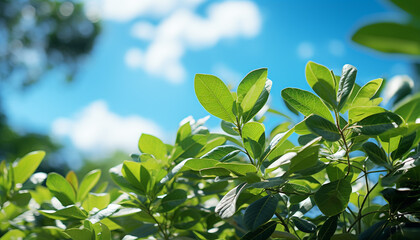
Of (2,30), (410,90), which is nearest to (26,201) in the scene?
(410,90)

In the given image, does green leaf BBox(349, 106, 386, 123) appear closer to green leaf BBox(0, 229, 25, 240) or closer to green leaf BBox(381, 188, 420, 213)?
green leaf BBox(381, 188, 420, 213)

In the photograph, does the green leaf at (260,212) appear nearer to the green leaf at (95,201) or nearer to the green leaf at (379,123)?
the green leaf at (379,123)

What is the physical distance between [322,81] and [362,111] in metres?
0.06

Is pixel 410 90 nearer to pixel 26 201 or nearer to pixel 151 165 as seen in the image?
pixel 151 165

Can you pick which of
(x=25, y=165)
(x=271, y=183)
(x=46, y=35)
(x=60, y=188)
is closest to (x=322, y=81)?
(x=271, y=183)

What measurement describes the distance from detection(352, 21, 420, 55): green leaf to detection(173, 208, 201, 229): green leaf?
439 millimetres

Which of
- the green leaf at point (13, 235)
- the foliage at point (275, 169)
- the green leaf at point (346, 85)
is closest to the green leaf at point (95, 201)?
the foliage at point (275, 169)

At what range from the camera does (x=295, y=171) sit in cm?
39

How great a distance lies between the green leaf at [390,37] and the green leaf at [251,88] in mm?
196

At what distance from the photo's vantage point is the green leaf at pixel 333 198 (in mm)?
408

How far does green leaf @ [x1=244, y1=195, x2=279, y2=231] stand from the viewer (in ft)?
1.30

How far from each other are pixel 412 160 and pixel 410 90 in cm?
27

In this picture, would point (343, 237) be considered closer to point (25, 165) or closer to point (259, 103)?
point (259, 103)

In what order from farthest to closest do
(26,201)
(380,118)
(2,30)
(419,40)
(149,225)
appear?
(2,30) < (26,201) < (149,225) < (380,118) < (419,40)
